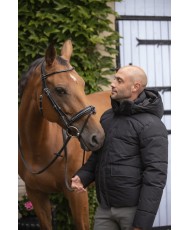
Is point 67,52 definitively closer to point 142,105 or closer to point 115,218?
point 142,105

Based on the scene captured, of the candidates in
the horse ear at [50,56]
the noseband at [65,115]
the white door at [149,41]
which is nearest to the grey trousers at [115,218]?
the noseband at [65,115]

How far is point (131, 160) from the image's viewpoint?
2340 millimetres

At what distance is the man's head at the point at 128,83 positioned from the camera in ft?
7.91

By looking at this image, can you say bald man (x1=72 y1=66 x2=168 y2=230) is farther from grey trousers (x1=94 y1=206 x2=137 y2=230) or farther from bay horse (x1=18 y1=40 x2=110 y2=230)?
bay horse (x1=18 y1=40 x2=110 y2=230)

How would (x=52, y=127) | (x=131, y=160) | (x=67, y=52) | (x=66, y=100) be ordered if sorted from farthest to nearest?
(x=52, y=127) < (x=67, y=52) < (x=66, y=100) < (x=131, y=160)

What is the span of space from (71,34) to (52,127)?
1600mm

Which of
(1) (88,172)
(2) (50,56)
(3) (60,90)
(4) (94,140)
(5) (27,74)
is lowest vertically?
(1) (88,172)

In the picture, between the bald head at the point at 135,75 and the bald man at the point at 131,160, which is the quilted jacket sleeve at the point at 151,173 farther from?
the bald head at the point at 135,75

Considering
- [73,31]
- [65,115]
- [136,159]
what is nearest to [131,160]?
[136,159]

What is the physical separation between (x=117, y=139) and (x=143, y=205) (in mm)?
356

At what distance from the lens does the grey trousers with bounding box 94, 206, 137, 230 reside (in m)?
2.35

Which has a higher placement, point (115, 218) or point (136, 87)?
point (136, 87)
